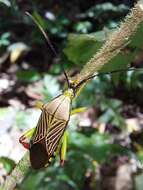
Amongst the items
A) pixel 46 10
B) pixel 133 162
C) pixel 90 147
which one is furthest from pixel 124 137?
pixel 46 10

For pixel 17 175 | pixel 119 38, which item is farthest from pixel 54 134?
pixel 119 38

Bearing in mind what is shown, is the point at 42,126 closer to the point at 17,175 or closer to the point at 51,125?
the point at 51,125

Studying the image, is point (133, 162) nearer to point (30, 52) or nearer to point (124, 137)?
point (124, 137)

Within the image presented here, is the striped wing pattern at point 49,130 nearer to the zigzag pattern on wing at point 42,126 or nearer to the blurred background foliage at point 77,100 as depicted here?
the zigzag pattern on wing at point 42,126

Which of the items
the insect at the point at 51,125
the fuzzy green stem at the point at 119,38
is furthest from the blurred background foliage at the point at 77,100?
the fuzzy green stem at the point at 119,38

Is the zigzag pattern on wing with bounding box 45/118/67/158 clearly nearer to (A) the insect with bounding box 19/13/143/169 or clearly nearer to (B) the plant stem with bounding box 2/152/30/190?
(A) the insect with bounding box 19/13/143/169

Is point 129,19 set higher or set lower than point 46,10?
higher

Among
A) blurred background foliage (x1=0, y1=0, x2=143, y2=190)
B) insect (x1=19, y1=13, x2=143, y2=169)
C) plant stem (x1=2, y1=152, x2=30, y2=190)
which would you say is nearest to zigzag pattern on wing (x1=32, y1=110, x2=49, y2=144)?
insect (x1=19, y1=13, x2=143, y2=169)
